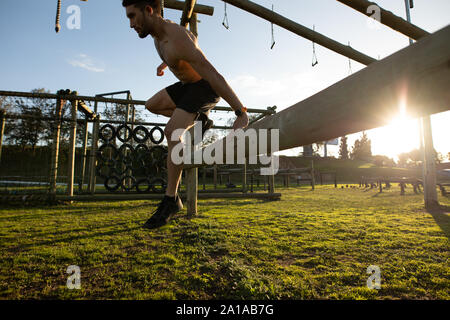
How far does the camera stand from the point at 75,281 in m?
1.24

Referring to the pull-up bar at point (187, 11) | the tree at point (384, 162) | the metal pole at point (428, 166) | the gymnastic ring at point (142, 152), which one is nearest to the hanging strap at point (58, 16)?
the pull-up bar at point (187, 11)

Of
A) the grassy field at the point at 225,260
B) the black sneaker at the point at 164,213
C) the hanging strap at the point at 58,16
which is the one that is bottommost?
the grassy field at the point at 225,260

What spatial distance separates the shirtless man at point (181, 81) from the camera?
134cm

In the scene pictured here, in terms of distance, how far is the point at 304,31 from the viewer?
272cm

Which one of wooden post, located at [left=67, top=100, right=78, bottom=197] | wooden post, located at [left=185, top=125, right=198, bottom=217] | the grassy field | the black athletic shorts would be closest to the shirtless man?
the black athletic shorts

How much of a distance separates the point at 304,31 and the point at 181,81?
181 centimetres

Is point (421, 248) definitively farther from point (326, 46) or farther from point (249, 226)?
point (326, 46)

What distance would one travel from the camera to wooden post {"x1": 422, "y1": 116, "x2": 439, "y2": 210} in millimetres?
4230

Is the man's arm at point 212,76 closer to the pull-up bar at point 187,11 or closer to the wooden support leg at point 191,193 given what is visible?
the wooden support leg at point 191,193

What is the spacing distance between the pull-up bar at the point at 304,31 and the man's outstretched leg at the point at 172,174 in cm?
190

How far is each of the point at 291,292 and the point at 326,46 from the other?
2.68 m

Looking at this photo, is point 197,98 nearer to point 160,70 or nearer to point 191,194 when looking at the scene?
point 160,70

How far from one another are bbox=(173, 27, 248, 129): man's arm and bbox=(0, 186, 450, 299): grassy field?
2.89 feet
